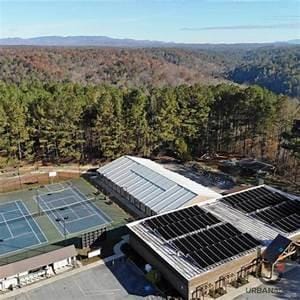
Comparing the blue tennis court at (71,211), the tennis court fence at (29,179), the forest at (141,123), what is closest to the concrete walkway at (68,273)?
the blue tennis court at (71,211)

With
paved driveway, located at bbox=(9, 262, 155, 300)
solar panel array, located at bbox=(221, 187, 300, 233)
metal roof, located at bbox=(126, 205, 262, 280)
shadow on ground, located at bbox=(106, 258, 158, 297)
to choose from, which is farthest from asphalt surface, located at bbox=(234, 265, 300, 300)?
paved driveway, located at bbox=(9, 262, 155, 300)

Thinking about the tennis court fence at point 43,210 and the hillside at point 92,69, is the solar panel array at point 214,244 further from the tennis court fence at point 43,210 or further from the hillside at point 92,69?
the hillside at point 92,69

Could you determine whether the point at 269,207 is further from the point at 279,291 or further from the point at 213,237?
the point at 279,291

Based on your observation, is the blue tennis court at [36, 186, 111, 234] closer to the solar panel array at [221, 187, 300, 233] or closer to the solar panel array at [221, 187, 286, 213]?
the solar panel array at [221, 187, 286, 213]

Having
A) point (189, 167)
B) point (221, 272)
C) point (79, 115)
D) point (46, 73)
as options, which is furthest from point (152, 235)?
point (46, 73)

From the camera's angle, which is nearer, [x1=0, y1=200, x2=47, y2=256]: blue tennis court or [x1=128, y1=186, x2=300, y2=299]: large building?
[x1=128, y1=186, x2=300, y2=299]: large building

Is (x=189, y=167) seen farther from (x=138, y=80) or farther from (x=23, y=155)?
(x=138, y=80)
